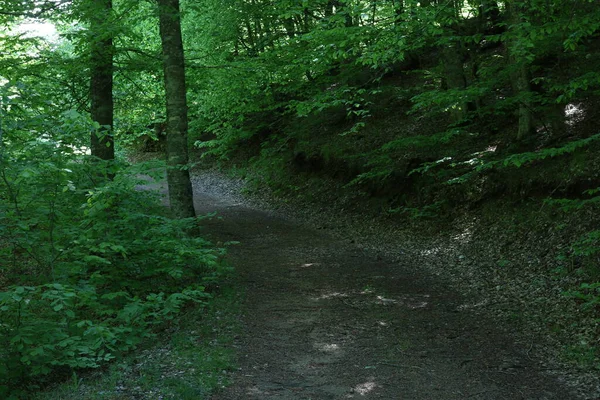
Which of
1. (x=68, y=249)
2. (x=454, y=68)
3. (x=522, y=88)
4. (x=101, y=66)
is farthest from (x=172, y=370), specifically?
(x=454, y=68)

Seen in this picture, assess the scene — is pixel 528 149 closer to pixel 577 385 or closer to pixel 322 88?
pixel 577 385

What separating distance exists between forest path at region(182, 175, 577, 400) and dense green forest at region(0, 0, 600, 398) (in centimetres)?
117

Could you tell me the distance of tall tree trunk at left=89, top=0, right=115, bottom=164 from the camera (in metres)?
9.81

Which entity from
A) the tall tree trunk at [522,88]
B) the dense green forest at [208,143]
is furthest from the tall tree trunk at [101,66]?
the tall tree trunk at [522,88]

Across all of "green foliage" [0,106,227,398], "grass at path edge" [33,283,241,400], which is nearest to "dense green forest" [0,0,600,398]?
"green foliage" [0,106,227,398]

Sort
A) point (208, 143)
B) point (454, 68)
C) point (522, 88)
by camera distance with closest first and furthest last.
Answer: point (522, 88) < point (454, 68) < point (208, 143)

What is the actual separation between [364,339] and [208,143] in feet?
34.0

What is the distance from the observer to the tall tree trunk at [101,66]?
386 inches

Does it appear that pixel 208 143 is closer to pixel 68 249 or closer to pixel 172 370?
pixel 68 249

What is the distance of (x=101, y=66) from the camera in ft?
35.7

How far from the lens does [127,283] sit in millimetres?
7664

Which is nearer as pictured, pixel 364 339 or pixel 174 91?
pixel 364 339

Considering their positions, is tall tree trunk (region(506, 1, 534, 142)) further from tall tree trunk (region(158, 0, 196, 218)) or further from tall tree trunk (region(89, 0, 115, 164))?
tall tree trunk (region(89, 0, 115, 164))

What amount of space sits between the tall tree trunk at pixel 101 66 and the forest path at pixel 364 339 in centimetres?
386
